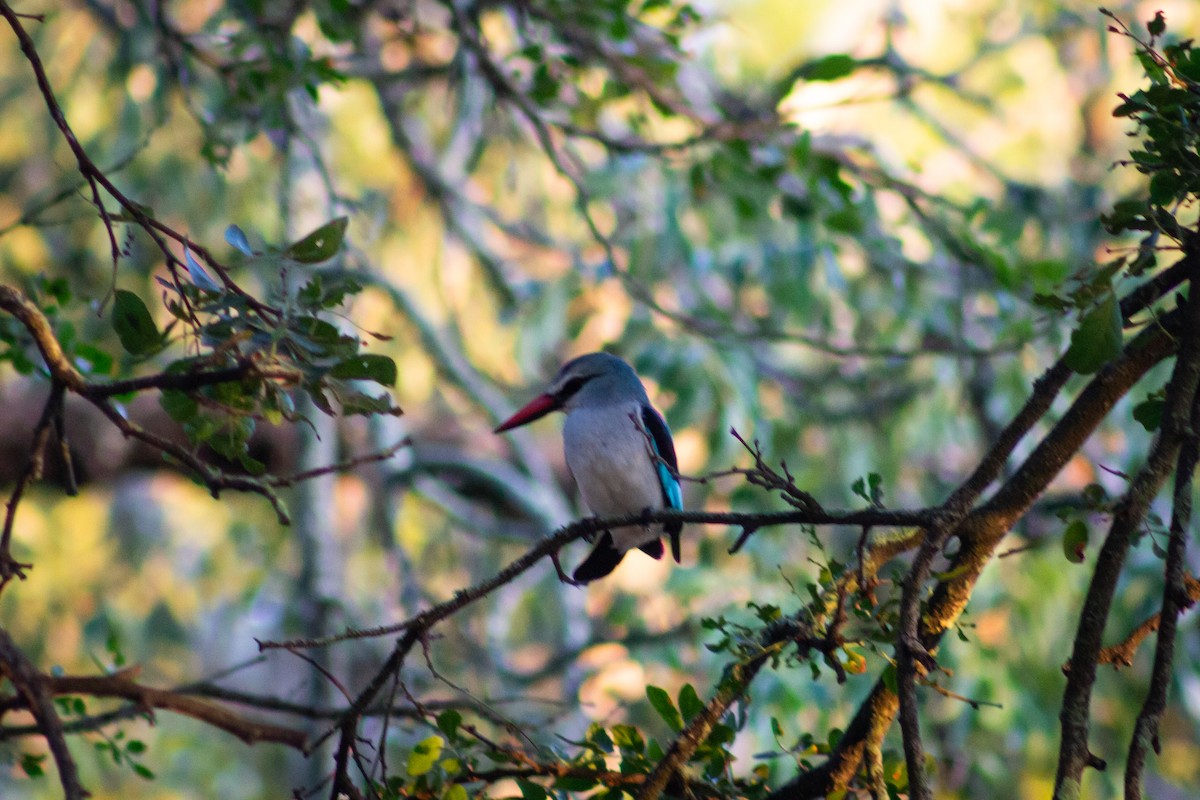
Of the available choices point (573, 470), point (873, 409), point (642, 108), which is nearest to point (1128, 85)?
point (873, 409)

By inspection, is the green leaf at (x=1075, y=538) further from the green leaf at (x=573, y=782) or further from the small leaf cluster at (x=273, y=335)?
the small leaf cluster at (x=273, y=335)

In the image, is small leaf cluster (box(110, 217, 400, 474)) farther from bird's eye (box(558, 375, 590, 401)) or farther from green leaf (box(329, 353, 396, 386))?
bird's eye (box(558, 375, 590, 401))

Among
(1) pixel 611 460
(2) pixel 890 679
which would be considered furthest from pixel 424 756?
(1) pixel 611 460

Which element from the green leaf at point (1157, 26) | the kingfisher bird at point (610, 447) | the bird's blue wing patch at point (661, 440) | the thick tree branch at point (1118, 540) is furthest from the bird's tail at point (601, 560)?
the green leaf at point (1157, 26)

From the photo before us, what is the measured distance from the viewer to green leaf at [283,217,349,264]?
1.85 meters

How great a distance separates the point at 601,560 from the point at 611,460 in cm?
32

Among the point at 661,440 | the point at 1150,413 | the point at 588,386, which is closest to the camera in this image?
the point at 1150,413

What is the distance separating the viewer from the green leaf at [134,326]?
1.89m

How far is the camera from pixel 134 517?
26.0ft

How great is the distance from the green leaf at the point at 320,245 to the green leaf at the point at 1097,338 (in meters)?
1.05

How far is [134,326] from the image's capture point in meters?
1.90

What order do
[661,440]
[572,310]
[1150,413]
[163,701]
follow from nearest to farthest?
[1150,413] < [163,701] < [661,440] < [572,310]

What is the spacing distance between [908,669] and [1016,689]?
4.11 metres

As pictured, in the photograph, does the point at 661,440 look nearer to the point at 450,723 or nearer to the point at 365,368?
the point at 450,723
